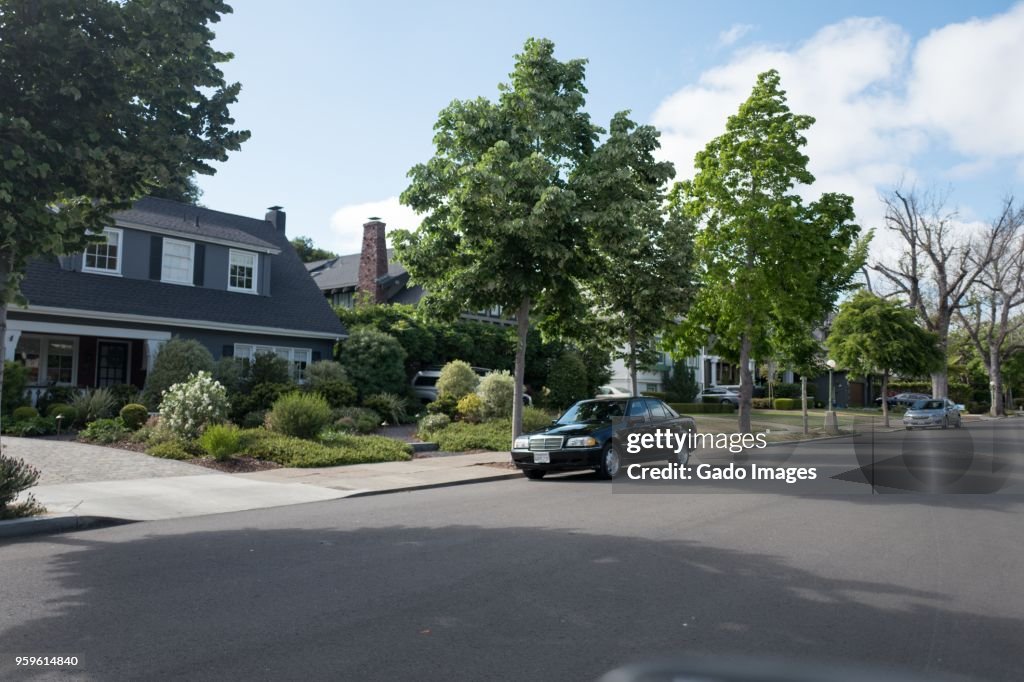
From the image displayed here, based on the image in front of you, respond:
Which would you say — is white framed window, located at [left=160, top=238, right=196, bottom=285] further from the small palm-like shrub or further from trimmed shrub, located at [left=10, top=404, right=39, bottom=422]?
the small palm-like shrub

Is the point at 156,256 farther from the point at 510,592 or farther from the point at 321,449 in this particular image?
the point at 510,592

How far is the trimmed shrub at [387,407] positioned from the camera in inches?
974

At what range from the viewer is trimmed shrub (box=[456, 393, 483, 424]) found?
24859mm

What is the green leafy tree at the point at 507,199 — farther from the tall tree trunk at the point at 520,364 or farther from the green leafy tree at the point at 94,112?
the green leafy tree at the point at 94,112

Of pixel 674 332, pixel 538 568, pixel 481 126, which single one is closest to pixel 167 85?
pixel 538 568

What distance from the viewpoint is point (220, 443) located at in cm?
1579

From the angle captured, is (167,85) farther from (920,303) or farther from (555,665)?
(920,303)

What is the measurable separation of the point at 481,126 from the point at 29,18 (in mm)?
9254

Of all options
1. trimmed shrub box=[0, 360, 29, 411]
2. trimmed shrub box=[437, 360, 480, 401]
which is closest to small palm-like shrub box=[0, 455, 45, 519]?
trimmed shrub box=[0, 360, 29, 411]

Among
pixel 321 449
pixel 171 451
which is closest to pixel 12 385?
pixel 171 451

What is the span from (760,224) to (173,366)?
1760 centimetres

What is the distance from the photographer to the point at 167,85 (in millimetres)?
9703

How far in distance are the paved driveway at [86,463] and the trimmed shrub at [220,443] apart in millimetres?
587

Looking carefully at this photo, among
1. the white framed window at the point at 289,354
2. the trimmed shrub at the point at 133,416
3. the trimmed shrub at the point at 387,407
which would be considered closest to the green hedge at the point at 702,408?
the trimmed shrub at the point at 387,407
